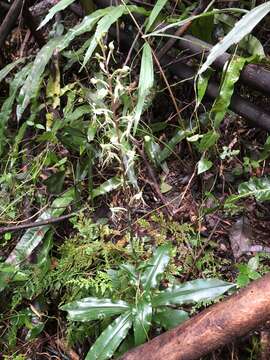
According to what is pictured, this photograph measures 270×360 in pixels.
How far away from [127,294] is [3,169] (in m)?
1.10

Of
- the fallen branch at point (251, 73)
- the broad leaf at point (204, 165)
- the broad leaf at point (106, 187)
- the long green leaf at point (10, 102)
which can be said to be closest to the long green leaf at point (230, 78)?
the fallen branch at point (251, 73)

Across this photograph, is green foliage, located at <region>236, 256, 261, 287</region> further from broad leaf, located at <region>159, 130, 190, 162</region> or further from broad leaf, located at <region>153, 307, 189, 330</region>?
broad leaf, located at <region>159, 130, 190, 162</region>

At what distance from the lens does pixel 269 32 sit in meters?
2.24

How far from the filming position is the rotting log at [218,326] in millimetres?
1254

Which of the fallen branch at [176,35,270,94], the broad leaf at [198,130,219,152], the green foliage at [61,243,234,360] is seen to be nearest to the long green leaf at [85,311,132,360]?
the green foliage at [61,243,234,360]

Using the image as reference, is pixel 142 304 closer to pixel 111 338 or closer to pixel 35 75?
pixel 111 338

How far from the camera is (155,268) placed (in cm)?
163

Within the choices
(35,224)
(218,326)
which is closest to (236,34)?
(218,326)

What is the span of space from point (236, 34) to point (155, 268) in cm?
82

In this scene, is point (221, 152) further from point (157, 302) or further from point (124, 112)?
point (157, 302)

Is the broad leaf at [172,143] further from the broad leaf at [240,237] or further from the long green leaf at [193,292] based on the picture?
the long green leaf at [193,292]

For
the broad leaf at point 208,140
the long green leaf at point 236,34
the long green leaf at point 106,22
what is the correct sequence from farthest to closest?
the broad leaf at point 208,140, the long green leaf at point 106,22, the long green leaf at point 236,34

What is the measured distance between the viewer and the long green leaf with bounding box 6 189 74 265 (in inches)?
80.3

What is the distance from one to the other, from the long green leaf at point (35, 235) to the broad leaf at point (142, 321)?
69 cm
